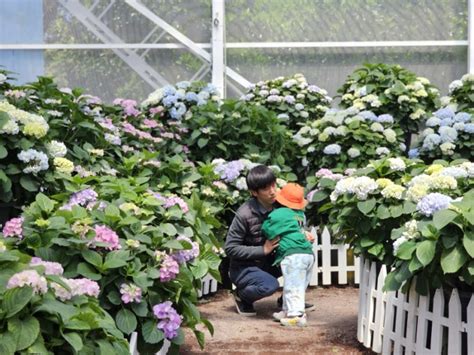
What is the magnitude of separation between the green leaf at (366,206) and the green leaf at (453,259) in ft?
3.35

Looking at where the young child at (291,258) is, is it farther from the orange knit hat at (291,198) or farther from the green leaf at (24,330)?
the green leaf at (24,330)

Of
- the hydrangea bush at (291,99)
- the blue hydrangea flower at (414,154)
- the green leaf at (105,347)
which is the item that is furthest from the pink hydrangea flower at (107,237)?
the hydrangea bush at (291,99)

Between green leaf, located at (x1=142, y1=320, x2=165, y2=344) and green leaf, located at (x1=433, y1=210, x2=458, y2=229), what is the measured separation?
125 centimetres

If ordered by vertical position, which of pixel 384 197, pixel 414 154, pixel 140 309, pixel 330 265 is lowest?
pixel 330 265

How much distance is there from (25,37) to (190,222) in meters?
6.56

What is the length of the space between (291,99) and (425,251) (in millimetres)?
5392

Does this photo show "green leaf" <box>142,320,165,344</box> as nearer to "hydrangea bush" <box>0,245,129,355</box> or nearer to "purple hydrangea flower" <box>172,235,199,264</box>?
"purple hydrangea flower" <box>172,235,199,264</box>

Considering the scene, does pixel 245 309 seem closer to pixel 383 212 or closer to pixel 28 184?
pixel 383 212

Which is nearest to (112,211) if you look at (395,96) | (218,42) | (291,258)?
(291,258)

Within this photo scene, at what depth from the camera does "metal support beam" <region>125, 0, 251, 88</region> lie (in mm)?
10422

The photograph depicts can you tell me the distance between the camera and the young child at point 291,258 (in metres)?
5.79

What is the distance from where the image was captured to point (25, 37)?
10445 millimetres

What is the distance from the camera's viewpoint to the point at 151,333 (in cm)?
375

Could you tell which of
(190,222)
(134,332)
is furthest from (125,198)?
(134,332)
